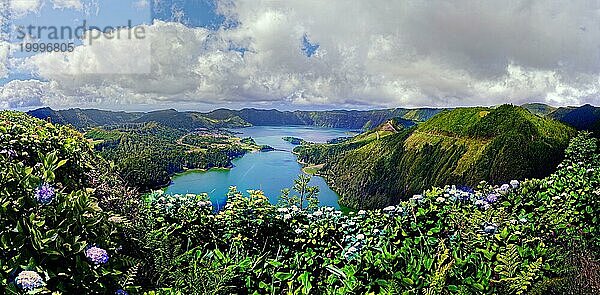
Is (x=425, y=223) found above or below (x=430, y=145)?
above

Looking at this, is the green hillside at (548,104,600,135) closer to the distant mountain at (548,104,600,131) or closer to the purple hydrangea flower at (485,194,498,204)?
the distant mountain at (548,104,600,131)

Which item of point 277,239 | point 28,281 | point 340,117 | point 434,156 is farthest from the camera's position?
point 340,117

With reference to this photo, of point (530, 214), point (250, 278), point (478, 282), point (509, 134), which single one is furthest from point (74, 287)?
point (509, 134)

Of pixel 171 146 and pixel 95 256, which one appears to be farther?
pixel 171 146

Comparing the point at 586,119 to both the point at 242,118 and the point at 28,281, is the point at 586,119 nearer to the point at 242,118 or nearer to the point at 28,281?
the point at 28,281

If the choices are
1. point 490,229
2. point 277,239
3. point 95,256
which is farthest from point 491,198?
point 95,256

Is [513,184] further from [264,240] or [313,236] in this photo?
[264,240]
